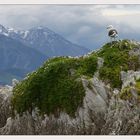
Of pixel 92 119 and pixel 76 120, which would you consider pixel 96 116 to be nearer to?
pixel 92 119

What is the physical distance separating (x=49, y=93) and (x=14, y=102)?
554 cm

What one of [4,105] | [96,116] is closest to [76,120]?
[96,116]

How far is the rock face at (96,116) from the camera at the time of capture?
182 ft

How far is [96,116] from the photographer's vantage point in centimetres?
5859

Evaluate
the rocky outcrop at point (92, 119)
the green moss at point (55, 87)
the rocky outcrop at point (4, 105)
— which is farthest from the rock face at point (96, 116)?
the rocky outcrop at point (4, 105)

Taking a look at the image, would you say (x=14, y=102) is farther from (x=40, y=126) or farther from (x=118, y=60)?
(x=118, y=60)

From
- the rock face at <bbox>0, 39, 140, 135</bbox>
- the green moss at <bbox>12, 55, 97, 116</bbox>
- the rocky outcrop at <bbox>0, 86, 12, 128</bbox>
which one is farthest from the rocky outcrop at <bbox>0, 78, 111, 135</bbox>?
the rocky outcrop at <bbox>0, 86, 12, 128</bbox>

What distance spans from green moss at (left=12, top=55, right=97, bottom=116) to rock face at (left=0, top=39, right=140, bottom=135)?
69 cm

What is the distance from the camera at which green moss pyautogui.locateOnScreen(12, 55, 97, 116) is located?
62.0 m

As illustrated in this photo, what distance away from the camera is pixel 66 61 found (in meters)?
67.1

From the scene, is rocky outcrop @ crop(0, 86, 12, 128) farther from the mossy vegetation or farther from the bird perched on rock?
the bird perched on rock

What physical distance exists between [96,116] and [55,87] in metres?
8.17

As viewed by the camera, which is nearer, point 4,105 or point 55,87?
point 55,87

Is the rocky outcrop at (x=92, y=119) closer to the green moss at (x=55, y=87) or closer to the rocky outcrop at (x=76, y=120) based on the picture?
the rocky outcrop at (x=76, y=120)
